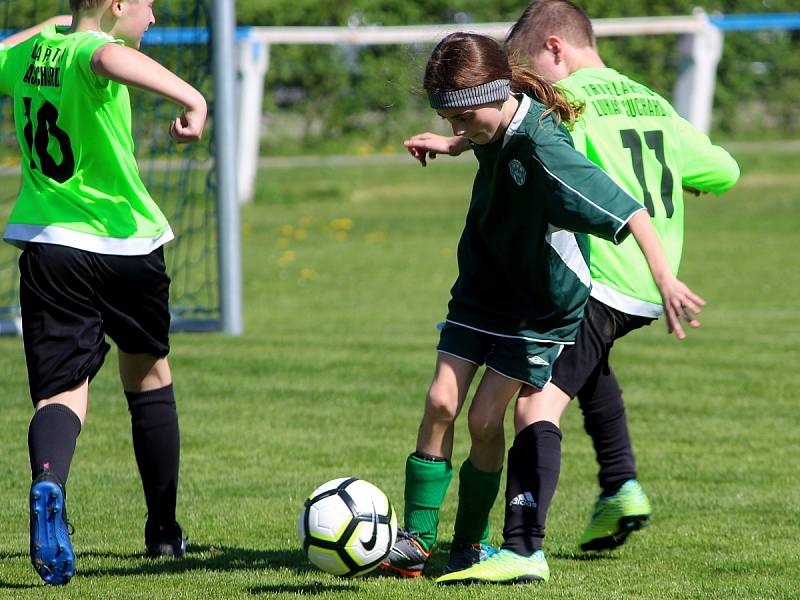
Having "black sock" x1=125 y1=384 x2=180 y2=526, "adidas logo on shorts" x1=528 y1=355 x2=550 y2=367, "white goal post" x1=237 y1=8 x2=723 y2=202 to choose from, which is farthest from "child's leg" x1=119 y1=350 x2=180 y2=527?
"white goal post" x1=237 y1=8 x2=723 y2=202

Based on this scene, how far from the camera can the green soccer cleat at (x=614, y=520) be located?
176 inches

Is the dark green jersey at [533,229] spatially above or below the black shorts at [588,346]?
above

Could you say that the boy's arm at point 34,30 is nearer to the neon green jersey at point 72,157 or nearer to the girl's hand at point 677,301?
the neon green jersey at point 72,157

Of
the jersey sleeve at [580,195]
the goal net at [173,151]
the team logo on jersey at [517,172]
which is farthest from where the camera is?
the goal net at [173,151]

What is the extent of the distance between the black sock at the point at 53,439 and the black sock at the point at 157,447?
362mm

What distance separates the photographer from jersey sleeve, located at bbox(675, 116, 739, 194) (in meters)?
4.55

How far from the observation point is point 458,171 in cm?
2319

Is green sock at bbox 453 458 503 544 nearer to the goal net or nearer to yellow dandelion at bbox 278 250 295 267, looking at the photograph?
the goal net

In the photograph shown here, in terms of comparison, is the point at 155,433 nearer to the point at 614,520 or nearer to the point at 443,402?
the point at 443,402

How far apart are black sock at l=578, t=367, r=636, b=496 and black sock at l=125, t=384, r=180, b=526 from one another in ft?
4.78

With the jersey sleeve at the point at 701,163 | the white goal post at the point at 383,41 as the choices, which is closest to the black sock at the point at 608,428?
the jersey sleeve at the point at 701,163

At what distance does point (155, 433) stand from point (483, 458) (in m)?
1.07

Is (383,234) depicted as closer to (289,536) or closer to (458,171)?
(458,171)

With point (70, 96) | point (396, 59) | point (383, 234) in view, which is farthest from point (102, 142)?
point (396, 59)
